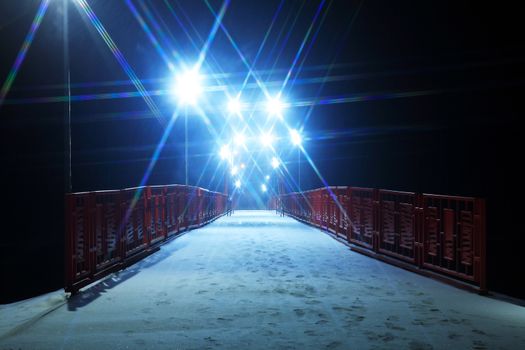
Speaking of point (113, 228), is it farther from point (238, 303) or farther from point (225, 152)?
point (225, 152)

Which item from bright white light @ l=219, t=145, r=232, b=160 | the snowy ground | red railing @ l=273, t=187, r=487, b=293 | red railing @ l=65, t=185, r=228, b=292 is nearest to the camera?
the snowy ground

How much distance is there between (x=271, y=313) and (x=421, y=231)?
4.39 meters

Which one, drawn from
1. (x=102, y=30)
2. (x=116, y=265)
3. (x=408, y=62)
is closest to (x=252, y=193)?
(x=408, y=62)

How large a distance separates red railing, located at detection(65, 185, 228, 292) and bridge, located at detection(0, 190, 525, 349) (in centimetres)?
3

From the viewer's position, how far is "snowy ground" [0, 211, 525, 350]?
507 cm

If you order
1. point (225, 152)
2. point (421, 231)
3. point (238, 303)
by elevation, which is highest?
point (225, 152)

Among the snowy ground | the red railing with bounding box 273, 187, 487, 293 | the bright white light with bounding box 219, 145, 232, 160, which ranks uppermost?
the bright white light with bounding box 219, 145, 232, 160

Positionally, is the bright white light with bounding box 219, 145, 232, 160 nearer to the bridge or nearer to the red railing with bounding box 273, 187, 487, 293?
the red railing with bounding box 273, 187, 487, 293

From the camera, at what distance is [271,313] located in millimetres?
6199

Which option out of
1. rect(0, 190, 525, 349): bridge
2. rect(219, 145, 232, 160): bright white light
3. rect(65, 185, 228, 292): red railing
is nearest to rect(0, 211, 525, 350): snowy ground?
rect(0, 190, 525, 349): bridge

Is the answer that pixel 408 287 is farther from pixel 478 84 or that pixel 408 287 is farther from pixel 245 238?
pixel 478 84

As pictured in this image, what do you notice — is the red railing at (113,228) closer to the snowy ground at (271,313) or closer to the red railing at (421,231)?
the snowy ground at (271,313)

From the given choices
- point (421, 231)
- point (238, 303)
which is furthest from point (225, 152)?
point (238, 303)

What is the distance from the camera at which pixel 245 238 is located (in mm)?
16203
